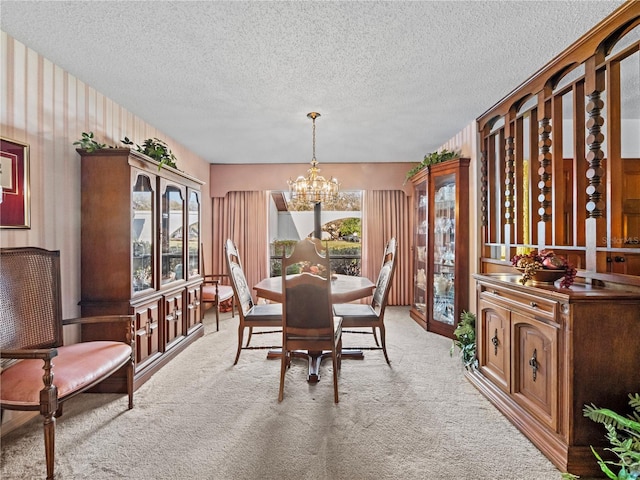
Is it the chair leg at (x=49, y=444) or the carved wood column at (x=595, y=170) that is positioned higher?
the carved wood column at (x=595, y=170)

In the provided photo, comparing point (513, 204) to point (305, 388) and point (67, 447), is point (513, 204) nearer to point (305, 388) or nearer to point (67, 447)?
point (305, 388)

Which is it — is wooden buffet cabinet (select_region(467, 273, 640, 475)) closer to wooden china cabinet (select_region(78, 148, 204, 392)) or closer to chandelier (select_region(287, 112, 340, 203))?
chandelier (select_region(287, 112, 340, 203))

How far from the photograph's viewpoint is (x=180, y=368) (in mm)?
3275

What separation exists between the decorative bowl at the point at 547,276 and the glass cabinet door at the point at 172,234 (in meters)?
3.10

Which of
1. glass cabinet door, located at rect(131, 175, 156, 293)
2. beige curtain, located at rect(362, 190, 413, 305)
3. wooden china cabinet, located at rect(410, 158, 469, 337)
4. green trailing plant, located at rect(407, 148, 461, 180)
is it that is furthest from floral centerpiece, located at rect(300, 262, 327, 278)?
beige curtain, located at rect(362, 190, 413, 305)

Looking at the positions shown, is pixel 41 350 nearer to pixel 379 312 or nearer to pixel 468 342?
pixel 379 312

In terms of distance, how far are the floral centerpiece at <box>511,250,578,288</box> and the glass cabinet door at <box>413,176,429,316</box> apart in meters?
2.50

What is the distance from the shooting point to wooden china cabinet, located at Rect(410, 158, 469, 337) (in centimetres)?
420

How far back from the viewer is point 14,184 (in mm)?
2236

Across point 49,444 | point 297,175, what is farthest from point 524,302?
point 297,175

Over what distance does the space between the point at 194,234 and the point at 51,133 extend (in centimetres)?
191

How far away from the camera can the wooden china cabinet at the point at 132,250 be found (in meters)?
2.81

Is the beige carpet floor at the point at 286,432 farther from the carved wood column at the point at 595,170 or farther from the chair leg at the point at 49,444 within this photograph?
the carved wood column at the point at 595,170

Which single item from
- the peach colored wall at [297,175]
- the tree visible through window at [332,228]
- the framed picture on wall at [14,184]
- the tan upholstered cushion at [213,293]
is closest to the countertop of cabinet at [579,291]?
the framed picture on wall at [14,184]
